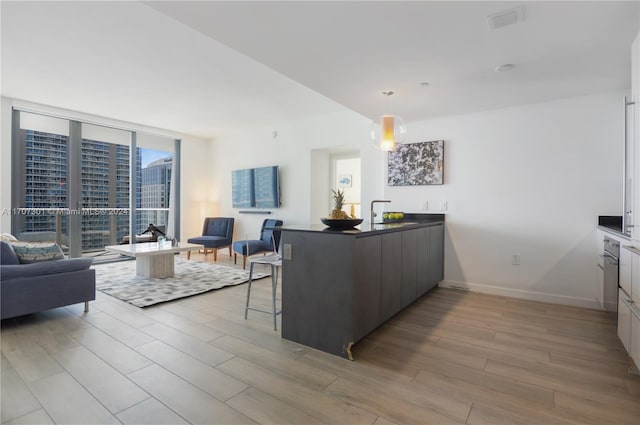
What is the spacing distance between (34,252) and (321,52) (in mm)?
3316

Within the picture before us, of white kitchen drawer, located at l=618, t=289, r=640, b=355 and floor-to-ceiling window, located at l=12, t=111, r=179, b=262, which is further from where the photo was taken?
floor-to-ceiling window, located at l=12, t=111, r=179, b=262

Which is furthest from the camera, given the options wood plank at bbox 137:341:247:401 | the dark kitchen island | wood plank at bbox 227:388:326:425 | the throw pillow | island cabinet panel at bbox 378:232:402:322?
the throw pillow

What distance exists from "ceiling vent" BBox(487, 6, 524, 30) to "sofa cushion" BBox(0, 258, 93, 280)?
413cm

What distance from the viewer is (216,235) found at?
22.1 feet

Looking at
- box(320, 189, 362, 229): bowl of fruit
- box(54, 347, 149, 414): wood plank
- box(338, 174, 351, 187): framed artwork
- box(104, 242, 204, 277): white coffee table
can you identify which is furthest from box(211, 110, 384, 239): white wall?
box(54, 347, 149, 414): wood plank

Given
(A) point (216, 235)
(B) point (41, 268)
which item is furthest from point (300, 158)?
(B) point (41, 268)

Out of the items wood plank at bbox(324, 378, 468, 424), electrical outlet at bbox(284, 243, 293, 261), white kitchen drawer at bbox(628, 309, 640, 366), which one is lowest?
wood plank at bbox(324, 378, 468, 424)

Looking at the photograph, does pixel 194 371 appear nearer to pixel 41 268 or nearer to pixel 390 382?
pixel 390 382

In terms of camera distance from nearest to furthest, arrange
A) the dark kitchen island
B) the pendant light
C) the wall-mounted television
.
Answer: the dark kitchen island
the pendant light
the wall-mounted television

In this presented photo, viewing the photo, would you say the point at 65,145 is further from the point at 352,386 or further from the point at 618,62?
the point at 618,62

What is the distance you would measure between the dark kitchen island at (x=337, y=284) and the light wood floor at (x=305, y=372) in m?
0.16

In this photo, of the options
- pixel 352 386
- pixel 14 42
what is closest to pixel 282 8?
pixel 352 386

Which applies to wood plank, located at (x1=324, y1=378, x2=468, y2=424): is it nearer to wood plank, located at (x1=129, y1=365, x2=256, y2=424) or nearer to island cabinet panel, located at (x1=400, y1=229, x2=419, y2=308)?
wood plank, located at (x1=129, y1=365, x2=256, y2=424)

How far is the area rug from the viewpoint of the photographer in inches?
147
